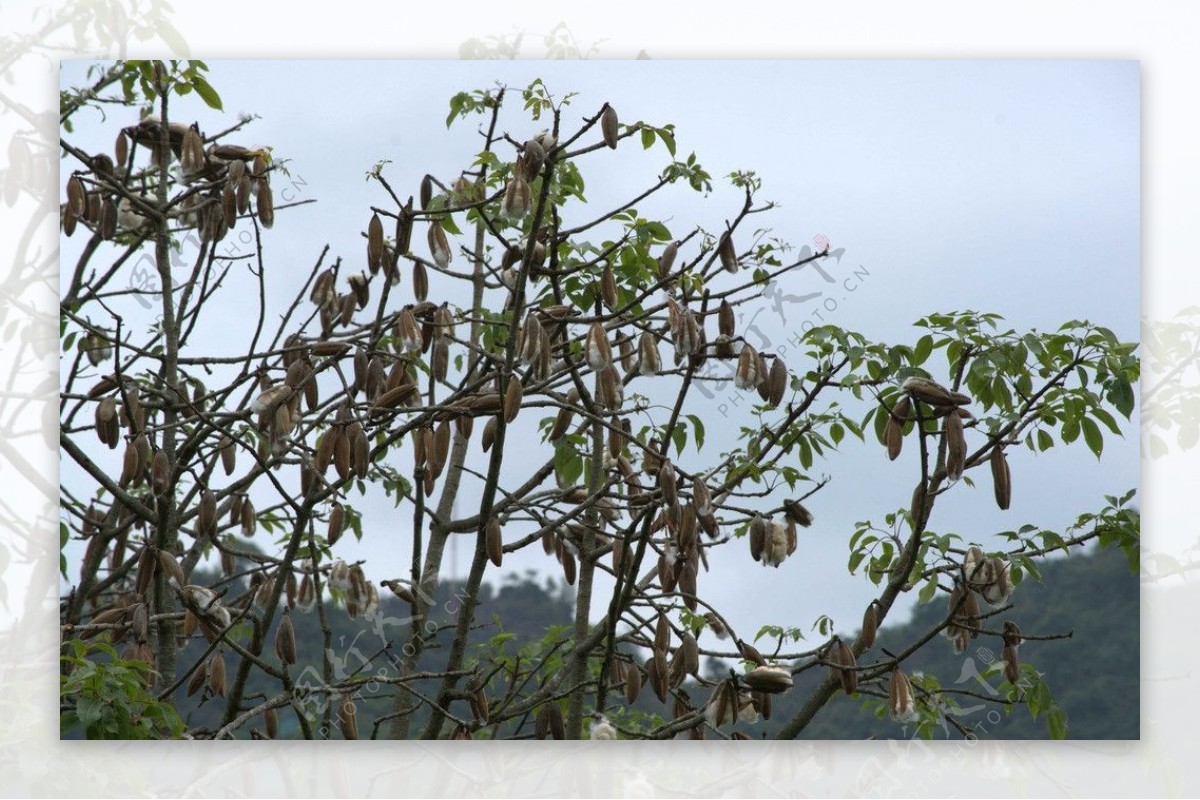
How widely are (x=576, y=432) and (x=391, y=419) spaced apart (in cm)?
31

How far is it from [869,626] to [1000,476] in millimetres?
304

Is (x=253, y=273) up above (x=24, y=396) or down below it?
above

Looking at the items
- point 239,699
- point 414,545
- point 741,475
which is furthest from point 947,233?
point 239,699

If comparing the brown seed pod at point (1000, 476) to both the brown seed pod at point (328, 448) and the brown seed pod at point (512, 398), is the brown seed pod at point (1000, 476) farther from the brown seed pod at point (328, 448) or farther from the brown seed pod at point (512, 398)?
the brown seed pod at point (328, 448)

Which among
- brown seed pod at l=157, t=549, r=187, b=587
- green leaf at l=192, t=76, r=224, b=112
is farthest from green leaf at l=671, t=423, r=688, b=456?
green leaf at l=192, t=76, r=224, b=112

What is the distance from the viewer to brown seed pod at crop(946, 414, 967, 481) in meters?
2.03

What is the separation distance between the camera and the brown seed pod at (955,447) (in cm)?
203

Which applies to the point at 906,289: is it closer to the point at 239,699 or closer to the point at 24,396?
the point at 239,699

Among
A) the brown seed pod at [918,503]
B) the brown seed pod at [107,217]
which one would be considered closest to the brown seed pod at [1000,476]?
the brown seed pod at [918,503]

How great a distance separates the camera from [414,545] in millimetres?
2143

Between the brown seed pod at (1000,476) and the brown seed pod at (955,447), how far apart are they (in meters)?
0.05

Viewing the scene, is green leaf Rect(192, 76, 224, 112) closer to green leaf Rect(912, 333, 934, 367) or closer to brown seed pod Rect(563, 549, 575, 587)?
brown seed pod Rect(563, 549, 575, 587)

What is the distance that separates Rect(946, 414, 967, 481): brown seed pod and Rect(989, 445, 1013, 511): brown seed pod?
2.1 inches

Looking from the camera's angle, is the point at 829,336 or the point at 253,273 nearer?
the point at 829,336
